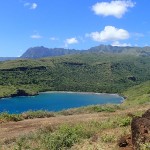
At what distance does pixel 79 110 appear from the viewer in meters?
40.5

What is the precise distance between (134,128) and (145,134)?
955mm

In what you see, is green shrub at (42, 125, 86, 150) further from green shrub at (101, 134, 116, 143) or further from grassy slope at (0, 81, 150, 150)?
green shrub at (101, 134, 116, 143)

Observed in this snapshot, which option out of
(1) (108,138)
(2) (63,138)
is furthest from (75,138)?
(1) (108,138)

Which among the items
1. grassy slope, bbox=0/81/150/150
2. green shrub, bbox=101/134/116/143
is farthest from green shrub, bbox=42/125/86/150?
green shrub, bbox=101/134/116/143

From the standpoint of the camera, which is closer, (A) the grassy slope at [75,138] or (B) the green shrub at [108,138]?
(A) the grassy slope at [75,138]

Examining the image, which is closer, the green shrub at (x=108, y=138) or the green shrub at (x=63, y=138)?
the green shrub at (x=63, y=138)

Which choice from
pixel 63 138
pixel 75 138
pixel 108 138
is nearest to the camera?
pixel 63 138

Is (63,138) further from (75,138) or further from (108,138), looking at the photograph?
(108,138)

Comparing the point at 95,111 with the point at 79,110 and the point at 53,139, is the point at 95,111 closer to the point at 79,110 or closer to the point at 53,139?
the point at 79,110

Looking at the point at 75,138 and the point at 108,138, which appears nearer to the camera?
the point at 108,138

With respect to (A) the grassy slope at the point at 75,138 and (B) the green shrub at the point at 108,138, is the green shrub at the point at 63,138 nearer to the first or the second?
(A) the grassy slope at the point at 75,138

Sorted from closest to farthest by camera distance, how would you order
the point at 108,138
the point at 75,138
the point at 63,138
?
1. the point at 63,138
2. the point at 108,138
3. the point at 75,138

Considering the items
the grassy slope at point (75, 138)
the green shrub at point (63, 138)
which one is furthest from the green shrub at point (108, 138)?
the green shrub at point (63, 138)

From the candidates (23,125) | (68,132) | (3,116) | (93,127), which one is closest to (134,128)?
(68,132)
